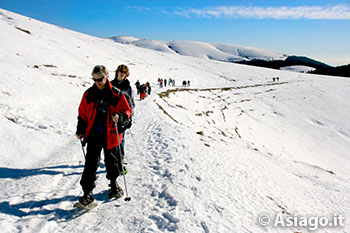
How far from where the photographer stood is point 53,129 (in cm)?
Answer: 916

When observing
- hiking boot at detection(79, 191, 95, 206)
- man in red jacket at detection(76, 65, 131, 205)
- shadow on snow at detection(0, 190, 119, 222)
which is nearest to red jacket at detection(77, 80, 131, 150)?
man in red jacket at detection(76, 65, 131, 205)

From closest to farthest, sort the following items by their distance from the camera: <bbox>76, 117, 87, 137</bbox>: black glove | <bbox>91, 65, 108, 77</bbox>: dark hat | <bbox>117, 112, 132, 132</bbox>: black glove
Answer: <bbox>91, 65, 108, 77</bbox>: dark hat, <bbox>117, 112, 132, 132</bbox>: black glove, <bbox>76, 117, 87, 137</bbox>: black glove

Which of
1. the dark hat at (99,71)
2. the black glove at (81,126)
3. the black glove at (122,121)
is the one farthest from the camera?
the black glove at (81,126)

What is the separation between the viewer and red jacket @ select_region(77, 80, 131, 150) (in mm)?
3701

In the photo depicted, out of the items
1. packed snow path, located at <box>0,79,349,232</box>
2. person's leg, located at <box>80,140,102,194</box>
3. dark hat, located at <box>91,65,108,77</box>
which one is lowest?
packed snow path, located at <box>0,79,349,232</box>

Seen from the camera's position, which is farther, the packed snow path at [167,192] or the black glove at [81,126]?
the black glove at [81,126]

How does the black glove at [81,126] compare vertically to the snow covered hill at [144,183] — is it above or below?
above

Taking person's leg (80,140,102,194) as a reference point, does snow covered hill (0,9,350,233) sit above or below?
below

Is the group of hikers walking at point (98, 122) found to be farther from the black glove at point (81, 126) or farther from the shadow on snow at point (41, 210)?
the shadow on snow at point (41, 210)

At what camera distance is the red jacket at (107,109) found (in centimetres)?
370

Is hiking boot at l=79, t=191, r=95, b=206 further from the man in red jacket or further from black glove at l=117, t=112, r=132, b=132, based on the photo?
black glove at l=117, t=112, r=132, b=132

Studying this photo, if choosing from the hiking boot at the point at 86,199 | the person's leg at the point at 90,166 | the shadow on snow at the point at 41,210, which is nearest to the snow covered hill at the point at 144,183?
the shadow on snow at the point at 41,210

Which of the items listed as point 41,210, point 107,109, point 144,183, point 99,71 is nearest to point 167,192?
point 144,183

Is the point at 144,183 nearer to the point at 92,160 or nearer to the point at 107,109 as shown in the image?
the point at 92,160
